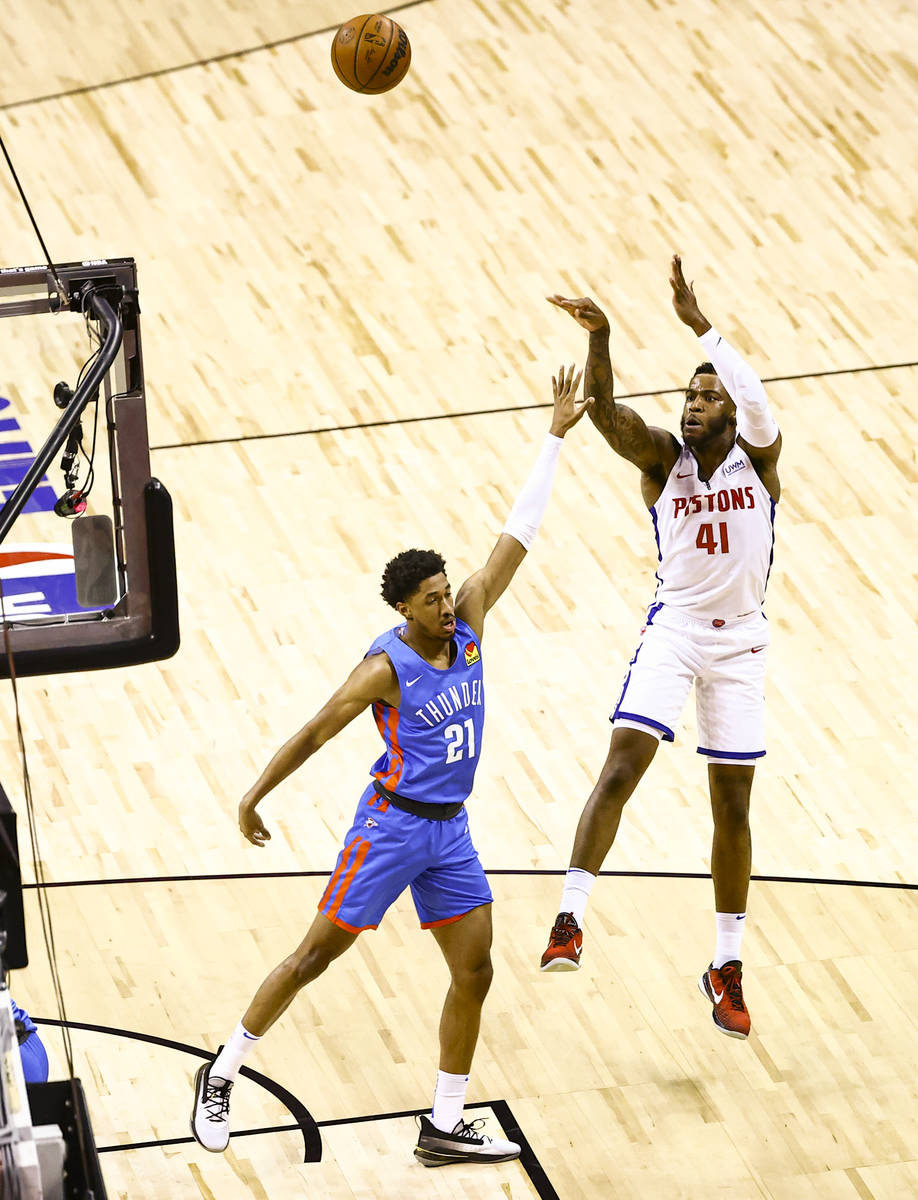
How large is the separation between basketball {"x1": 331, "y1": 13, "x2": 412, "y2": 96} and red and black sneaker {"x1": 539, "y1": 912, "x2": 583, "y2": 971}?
3.56 metres

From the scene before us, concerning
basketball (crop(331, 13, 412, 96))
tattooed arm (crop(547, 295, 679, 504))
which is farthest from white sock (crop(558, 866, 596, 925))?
basketball (crop(331, 13, 412, 96))

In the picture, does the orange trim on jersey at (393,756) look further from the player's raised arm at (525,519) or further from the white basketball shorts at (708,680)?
the white basketball shorts at (708,680)

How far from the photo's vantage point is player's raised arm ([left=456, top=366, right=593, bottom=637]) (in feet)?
20.1

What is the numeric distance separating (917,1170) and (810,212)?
6.35 m

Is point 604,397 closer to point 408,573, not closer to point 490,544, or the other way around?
point 408,573

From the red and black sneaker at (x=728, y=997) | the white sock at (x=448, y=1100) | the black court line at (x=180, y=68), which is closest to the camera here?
the white sock at (x=448, y=1100)

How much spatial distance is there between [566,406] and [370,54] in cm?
242

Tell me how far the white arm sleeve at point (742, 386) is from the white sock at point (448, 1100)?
2.21m

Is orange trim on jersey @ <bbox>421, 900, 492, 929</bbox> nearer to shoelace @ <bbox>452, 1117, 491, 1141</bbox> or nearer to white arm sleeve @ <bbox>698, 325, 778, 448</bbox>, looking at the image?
shoelace @ <bbox>452, 1117, 491, 1141</bbox>

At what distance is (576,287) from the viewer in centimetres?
1073

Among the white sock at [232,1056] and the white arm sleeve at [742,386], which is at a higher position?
the white arm sleeve at [742,386]

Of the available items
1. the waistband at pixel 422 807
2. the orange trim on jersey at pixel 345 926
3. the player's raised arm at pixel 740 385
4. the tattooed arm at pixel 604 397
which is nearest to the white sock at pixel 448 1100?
the orange trim on jersey at pixel 345 926

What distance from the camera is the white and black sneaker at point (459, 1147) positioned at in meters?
6.22

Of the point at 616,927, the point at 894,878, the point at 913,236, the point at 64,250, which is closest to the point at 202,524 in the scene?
the point at 64,250
